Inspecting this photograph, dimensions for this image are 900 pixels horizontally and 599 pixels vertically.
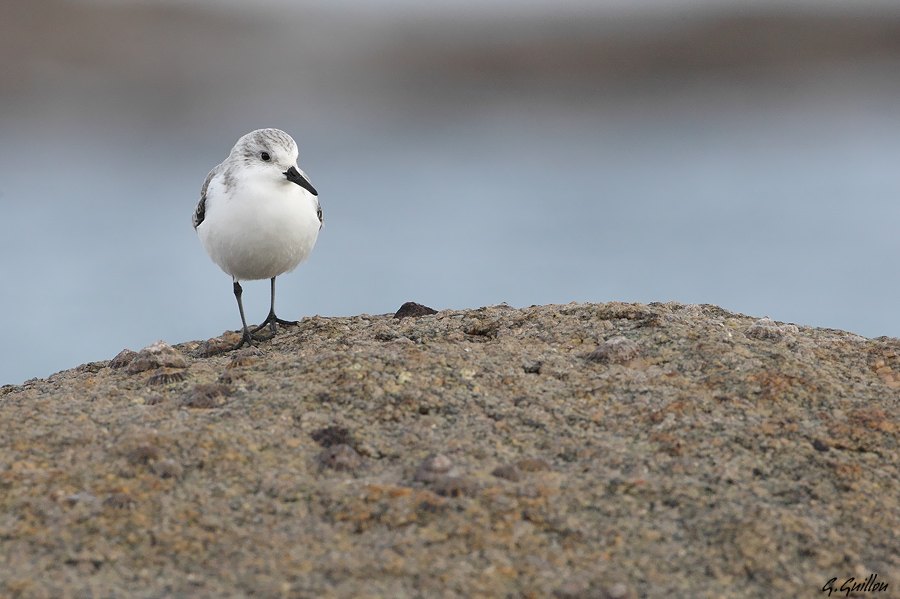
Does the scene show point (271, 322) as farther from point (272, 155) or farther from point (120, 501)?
point (120, 501)

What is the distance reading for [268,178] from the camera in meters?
5.68

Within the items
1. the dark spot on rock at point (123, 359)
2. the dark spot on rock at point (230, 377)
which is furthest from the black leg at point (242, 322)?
the dark spot on rock at point (230, 377)

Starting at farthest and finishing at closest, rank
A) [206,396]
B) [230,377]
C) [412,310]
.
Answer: [412,310] < [230,377] < [206,396]

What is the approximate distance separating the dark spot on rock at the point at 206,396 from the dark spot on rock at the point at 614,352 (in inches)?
71.9

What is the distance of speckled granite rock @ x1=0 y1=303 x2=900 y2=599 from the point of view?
2.69 metres

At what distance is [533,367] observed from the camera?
14.0 ft

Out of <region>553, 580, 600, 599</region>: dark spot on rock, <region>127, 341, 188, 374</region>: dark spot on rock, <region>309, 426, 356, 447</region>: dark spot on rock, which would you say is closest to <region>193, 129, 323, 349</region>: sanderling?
<region>127, 341, 188, 374</region>: dark spot on rock

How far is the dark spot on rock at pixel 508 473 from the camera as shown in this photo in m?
3.15

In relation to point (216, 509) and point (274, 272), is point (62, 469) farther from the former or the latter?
point (274, 272)

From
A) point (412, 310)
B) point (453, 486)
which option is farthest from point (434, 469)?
point (412, 310)

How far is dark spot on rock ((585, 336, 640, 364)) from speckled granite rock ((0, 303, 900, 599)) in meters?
0.01

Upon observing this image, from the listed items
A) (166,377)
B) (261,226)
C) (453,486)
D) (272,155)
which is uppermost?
(272,155)

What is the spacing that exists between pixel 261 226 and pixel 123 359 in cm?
124

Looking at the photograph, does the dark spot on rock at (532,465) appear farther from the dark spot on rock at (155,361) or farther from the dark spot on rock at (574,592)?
the dark spot on rock at (155,361)
